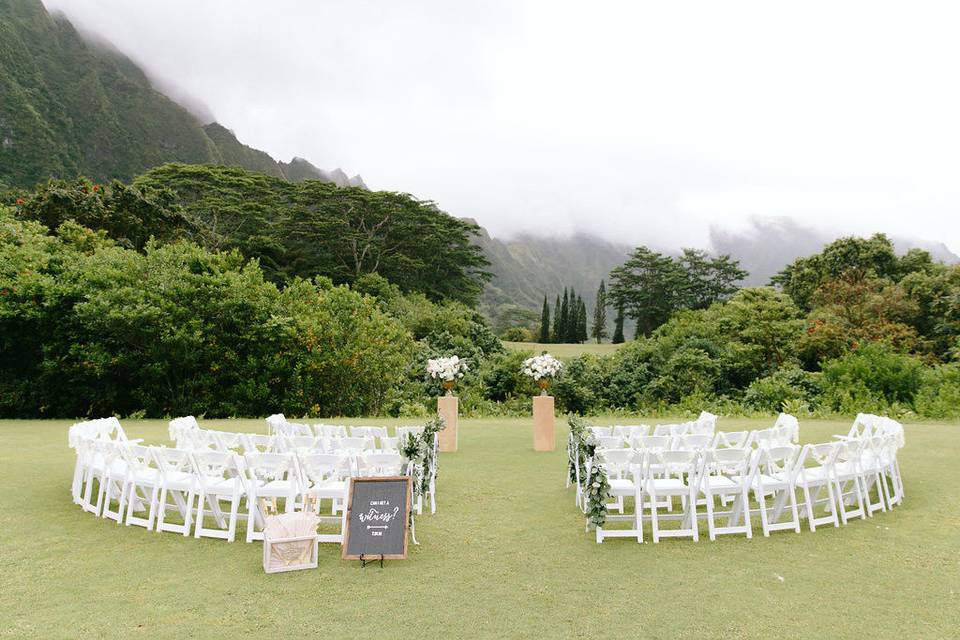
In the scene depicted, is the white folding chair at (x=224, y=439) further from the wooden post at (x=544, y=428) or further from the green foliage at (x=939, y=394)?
the green foliage at (x=939, y=394)

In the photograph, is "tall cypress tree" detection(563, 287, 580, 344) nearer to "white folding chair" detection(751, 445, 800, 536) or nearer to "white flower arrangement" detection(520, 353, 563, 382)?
"white flower arrangement" detection(520, 353, 563, 382)

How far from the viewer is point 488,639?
12.9ft

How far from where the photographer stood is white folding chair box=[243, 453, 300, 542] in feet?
19.7

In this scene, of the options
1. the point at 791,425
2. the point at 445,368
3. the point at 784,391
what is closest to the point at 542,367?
the point at 445,368

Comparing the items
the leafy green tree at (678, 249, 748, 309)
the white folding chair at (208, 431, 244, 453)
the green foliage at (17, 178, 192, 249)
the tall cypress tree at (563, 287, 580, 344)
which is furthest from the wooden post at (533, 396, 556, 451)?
the leafy green tree at (678, 249, 748, 309)

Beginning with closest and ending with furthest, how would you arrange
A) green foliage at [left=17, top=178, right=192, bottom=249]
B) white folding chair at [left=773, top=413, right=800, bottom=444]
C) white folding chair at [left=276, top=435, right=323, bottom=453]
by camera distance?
1. white folding chair at [left=276, top=435, right=323, bottom=453]
2. white folding chair at [left=773, top=413, right=800, bottom=444]
3. green foliage at [left=17, top=178, right=192, bottom=249]

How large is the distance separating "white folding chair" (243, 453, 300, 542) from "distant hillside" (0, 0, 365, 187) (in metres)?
55.3

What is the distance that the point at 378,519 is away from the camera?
555 cm

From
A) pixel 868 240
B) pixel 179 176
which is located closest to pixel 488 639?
pixel 868 240

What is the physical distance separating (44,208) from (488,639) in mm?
30786

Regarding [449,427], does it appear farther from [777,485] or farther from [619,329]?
[619,329]

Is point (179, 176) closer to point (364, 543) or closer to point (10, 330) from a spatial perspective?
point (10, 330)

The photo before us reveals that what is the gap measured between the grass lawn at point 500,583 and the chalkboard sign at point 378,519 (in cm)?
14

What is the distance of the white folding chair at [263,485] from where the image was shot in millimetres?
6012
